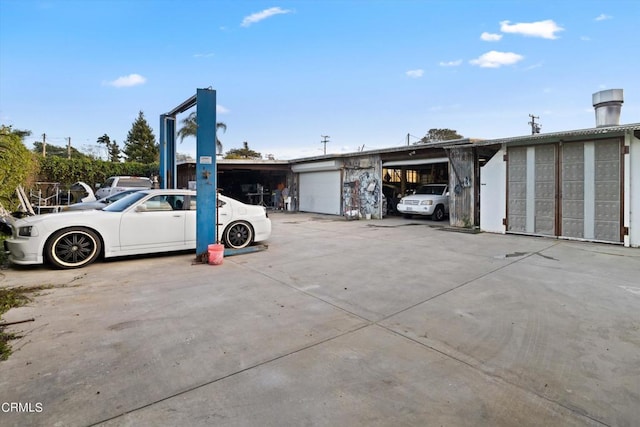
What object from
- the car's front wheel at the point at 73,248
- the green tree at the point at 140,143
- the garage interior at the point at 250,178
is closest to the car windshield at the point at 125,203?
the car's front wheel at the point at 73,248

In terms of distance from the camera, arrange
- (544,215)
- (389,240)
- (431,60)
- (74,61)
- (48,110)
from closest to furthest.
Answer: (389,240) → (544,215) → (431,60) → (74,61) → (48,110)

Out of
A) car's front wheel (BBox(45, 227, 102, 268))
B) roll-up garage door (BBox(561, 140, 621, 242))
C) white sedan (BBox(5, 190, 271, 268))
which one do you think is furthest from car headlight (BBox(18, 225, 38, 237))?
roll-up garage door (BBox(561, 140, 621, 242))

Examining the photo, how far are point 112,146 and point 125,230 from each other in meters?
61.8

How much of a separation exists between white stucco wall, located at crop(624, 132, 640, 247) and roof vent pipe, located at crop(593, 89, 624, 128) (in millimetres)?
2762

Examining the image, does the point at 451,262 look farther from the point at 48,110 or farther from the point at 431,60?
the point at 48,110

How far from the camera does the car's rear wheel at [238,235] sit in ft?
23.2

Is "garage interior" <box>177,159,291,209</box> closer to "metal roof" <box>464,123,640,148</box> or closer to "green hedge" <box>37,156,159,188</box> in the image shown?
"green hedge" <box>37,156,159,188</box>

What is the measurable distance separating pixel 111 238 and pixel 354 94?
50.4 ft

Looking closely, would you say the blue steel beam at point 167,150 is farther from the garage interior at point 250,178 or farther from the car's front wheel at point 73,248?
the garage interior at point 250,178

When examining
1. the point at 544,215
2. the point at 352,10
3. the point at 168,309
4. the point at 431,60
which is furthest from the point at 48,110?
the point at 544,215

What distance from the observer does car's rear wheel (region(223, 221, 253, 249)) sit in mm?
7062

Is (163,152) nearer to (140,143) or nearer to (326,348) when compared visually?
(326,348)

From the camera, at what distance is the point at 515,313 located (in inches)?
140

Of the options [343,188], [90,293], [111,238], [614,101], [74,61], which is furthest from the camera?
[343,188]
